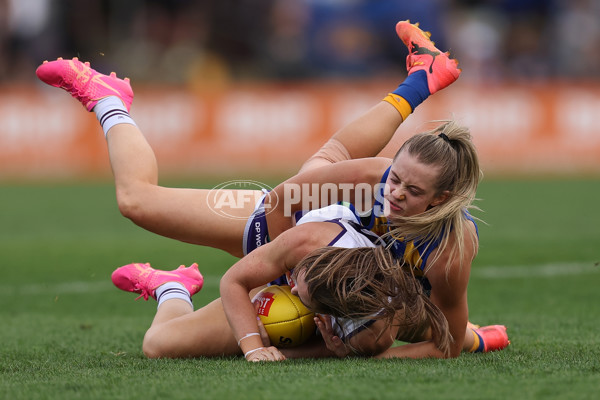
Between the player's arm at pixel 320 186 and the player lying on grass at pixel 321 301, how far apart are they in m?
0.22

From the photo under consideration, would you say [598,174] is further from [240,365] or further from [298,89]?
[240,365]

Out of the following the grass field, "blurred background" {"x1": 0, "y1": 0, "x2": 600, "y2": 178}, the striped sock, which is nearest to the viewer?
the grass field

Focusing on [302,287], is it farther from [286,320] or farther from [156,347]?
[156,347]

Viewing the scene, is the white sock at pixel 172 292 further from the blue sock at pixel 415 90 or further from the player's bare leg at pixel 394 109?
the blue sock at pixel 415 90

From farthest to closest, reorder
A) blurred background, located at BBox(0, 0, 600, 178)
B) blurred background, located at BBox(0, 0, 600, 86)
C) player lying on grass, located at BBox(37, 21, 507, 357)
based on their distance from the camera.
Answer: blurred background, located at BBox(0, 0, 600, 86) < blurred background, located at BBox(0, 0, 600, 178) < player lying on grass, located at BBox(37, 21, 507, 357)

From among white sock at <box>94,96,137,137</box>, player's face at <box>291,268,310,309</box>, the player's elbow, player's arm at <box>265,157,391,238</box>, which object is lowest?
player's face at <box>291,268,310,309</box>

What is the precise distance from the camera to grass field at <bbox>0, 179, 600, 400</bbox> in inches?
138

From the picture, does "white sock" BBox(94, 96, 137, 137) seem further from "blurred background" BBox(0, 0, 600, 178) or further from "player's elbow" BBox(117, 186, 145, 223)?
"blurred background" BBox(0, 0, 600, 178)

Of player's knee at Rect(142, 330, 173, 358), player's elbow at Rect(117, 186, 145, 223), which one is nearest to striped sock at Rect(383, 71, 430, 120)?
player's elbow at Rect(117, 186, 145, 223)

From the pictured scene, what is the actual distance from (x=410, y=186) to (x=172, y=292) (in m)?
1.65

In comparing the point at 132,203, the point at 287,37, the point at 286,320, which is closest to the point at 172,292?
the point at 132,203

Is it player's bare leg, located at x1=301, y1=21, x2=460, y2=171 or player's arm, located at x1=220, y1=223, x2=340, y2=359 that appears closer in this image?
player's arm, located at x1=220, y1=223, x2=340, y2=359

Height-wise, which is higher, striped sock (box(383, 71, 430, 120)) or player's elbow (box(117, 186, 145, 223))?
striped sock (box(383, 71, 430, 120))

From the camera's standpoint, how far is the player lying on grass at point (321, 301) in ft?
13.4
